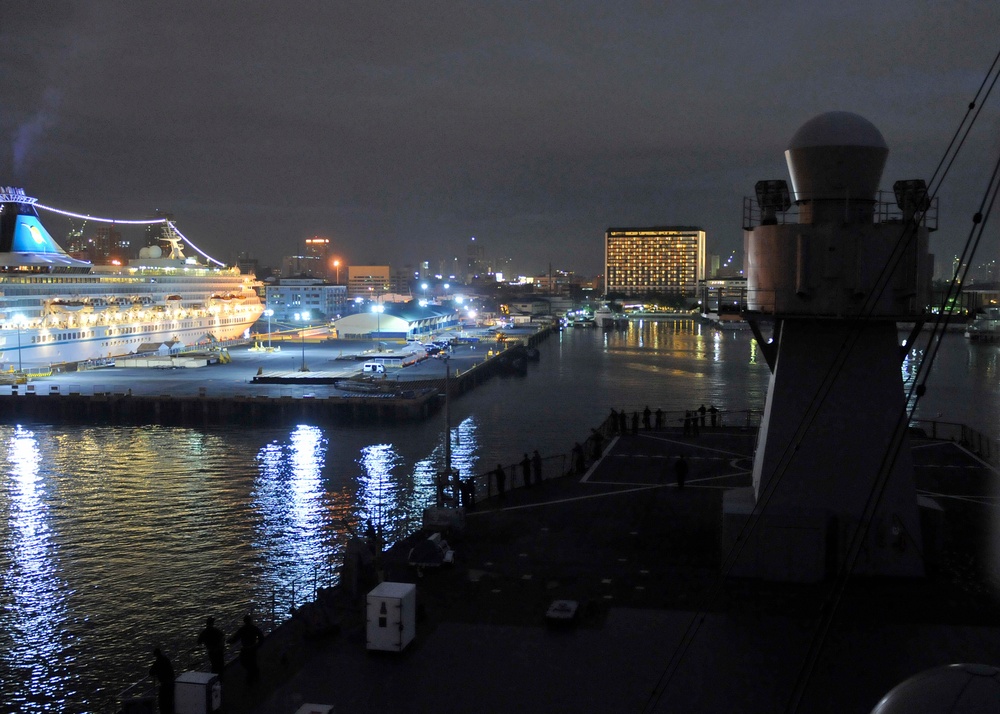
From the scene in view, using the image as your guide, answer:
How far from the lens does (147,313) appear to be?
5753 centimetres

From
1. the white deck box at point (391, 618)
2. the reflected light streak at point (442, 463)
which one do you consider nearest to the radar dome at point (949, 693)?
the white deck box at point (391, 618)

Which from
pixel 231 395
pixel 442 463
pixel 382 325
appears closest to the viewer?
pixel 442 463

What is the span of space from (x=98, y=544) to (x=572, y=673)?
507 inches

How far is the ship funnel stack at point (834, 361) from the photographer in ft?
31.2

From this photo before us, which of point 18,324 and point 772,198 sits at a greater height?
point 772,198

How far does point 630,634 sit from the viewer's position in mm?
8031

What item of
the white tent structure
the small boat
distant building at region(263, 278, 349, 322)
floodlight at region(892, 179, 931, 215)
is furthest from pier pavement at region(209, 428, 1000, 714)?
distant building at region(263, 278, 349, 322)

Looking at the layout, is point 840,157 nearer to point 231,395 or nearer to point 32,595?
point 32,595

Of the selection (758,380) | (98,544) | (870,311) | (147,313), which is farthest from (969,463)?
(147,313)

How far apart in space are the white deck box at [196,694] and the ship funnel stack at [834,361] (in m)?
5.63

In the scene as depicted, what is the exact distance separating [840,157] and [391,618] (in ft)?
23.3

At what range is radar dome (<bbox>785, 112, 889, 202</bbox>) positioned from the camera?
9961 mm

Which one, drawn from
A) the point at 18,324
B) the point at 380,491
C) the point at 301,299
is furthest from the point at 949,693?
the point at 301,299

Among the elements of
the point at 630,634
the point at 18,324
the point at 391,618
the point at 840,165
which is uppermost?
the point at 840,165
